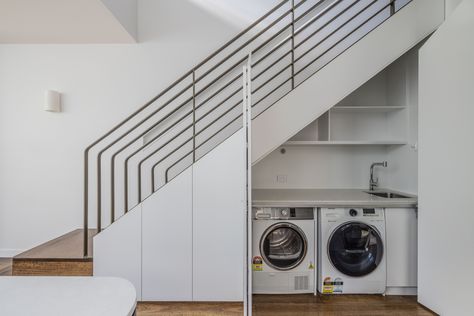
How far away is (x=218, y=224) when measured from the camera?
102 inches

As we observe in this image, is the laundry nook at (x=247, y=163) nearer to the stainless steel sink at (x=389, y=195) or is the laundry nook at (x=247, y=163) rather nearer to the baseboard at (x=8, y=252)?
the baseboard at (x=8, y=252)

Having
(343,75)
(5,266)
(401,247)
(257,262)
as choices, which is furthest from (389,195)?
(5,266)

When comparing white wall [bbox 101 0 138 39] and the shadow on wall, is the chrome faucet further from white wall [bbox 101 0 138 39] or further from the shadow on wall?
white wall [bbox 101 0 138 39]

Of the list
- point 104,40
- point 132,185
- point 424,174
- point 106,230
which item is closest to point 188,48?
point 104,40

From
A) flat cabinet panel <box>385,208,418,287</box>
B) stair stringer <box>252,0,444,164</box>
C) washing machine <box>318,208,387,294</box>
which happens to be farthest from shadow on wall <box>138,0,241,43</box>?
flat cabinet panel <box>385,208,418,287</box>

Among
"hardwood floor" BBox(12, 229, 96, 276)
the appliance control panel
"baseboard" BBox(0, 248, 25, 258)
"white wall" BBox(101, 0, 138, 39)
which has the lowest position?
"baseboard" BBox(0, 248, 25, 258)

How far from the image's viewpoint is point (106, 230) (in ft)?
8.36

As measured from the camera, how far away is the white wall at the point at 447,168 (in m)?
2.12

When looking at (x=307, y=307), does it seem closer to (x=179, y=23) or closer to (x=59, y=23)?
(x=179, y=23)

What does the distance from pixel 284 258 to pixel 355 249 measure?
25.6 inches

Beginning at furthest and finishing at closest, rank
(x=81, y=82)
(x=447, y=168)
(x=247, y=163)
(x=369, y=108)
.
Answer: (x=81, y=82) → (x=369, y=108) → (x=447, y=168) → (x=247, y=163)

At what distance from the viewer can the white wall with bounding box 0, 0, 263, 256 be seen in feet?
11.8

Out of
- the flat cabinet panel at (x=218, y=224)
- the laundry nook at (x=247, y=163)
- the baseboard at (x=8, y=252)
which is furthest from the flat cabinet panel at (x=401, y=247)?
the baseboard at (x=8, y=252)

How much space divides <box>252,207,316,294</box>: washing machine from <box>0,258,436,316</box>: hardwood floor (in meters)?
0.10
